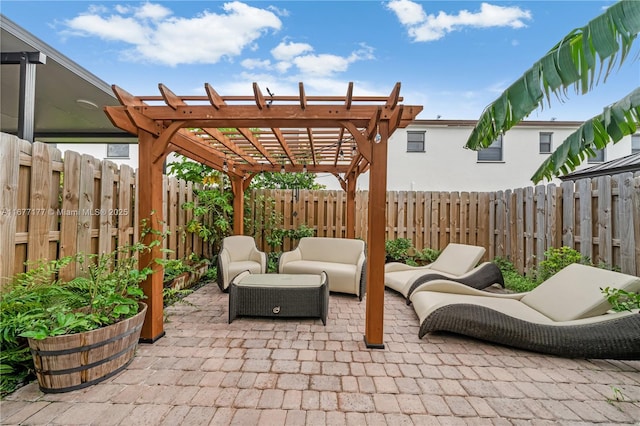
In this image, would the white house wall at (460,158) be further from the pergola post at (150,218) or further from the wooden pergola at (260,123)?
the pergola post at (150,218)

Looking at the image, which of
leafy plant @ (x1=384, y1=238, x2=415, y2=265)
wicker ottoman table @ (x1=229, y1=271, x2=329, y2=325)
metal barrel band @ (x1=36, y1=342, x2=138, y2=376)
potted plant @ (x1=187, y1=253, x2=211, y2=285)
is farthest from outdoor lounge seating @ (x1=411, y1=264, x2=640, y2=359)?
potted plant @ (x1=187, y1=253, x2=211, y2=285)

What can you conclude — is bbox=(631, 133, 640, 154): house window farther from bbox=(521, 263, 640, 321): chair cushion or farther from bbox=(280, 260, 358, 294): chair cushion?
bbox=(280, 260, 358, 294): chair cushion

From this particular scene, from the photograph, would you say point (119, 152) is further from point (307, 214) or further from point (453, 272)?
point (453, 272)

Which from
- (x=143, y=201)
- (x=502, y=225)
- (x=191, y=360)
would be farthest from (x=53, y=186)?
(x=502, y=225)

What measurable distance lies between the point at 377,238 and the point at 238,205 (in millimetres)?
4736

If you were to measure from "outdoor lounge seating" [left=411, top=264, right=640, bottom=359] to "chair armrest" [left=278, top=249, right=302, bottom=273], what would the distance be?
2.71 meters

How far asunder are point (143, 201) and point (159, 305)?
3.72 ft

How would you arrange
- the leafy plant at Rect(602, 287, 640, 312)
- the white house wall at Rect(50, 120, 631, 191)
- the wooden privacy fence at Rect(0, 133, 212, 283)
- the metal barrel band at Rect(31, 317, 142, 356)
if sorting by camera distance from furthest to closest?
1. the white house wall at Rect(50, 120, 631, 191)
2. the leafy plant at Rect(602, 287, 640, 312)
3. the wooden privacy fence at Rect(0, 133, 212, 283)
4. the metal barrel band at Rect(31, 317, 142, 356)

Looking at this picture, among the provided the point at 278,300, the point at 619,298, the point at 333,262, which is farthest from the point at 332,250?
the point at 619,298

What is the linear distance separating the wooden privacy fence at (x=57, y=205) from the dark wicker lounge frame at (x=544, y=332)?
307 cm

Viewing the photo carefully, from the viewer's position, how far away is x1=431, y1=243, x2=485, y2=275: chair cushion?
5.01m

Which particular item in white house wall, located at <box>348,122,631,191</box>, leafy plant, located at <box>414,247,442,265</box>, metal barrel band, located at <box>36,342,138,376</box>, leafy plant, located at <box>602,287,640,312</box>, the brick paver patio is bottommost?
the brick paver patio

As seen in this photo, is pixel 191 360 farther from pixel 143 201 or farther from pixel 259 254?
pixel 259 254

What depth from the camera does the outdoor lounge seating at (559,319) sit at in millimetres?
2602
